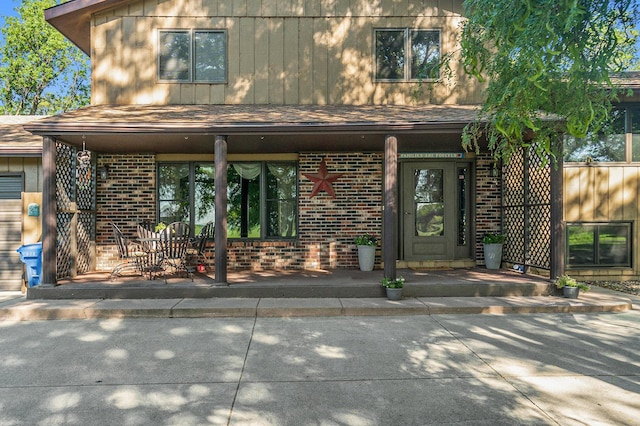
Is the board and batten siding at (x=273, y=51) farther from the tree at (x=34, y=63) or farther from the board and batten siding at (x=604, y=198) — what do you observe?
the tree at (x=34, y=63)

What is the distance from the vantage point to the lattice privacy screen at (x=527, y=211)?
23.2 feet

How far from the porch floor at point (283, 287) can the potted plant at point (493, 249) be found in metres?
1.05

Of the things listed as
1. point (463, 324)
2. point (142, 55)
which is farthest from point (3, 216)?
point (463, 324)

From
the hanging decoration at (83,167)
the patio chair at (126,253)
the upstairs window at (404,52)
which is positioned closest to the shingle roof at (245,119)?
the hanging decoration at (83,167)

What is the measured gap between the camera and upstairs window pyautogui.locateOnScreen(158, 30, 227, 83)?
805cm

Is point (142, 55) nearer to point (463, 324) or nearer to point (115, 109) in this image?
point (115, 109)

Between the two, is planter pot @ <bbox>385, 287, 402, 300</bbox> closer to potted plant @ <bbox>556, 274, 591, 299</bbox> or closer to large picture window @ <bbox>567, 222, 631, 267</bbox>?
potted plant @ <bbox>556, 274, 591, 299</bbox>

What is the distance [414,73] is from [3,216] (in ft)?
27.5

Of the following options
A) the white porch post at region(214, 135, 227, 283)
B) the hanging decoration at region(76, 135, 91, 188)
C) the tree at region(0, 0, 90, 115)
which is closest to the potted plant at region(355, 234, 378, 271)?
the white porch post at region(214, 135, 227, 283)

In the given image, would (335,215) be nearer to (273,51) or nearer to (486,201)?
(486,201)

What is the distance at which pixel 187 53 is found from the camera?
8.05 meters

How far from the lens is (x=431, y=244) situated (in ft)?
27.0

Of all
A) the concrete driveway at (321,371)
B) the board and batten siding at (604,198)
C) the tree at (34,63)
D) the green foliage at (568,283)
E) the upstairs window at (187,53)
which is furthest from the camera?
the tree at (34,63)

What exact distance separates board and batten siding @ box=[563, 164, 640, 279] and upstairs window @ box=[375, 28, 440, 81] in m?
3.65
